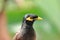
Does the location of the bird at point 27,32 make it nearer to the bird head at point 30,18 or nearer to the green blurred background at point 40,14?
the bird head at point 30,18

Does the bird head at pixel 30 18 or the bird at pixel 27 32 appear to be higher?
the bird head at pixel 30 18

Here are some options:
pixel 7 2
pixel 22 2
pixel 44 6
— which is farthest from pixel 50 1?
pixel 7 2

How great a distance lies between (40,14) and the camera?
1621 mm

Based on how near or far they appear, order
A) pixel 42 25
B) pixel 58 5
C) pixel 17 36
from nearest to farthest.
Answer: pixel 17 36, pixel 58 5, pixel 42 25

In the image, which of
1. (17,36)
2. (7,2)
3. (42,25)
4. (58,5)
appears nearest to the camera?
(17,36)

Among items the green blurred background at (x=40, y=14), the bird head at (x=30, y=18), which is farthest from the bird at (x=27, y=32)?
the green blurred background at (x=40, y=14)

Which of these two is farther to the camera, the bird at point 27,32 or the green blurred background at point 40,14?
the green blurred background at point 40,14

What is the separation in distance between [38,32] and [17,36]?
324 millimetres

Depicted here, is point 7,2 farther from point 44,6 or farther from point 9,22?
point 44,6

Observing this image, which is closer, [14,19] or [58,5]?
[58,5]

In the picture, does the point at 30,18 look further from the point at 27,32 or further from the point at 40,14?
the point at 40,14

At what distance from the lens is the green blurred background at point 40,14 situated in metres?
1.53

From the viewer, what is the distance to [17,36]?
1.39 metres

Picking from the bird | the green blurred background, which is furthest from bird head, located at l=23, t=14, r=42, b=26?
the green blurred background
